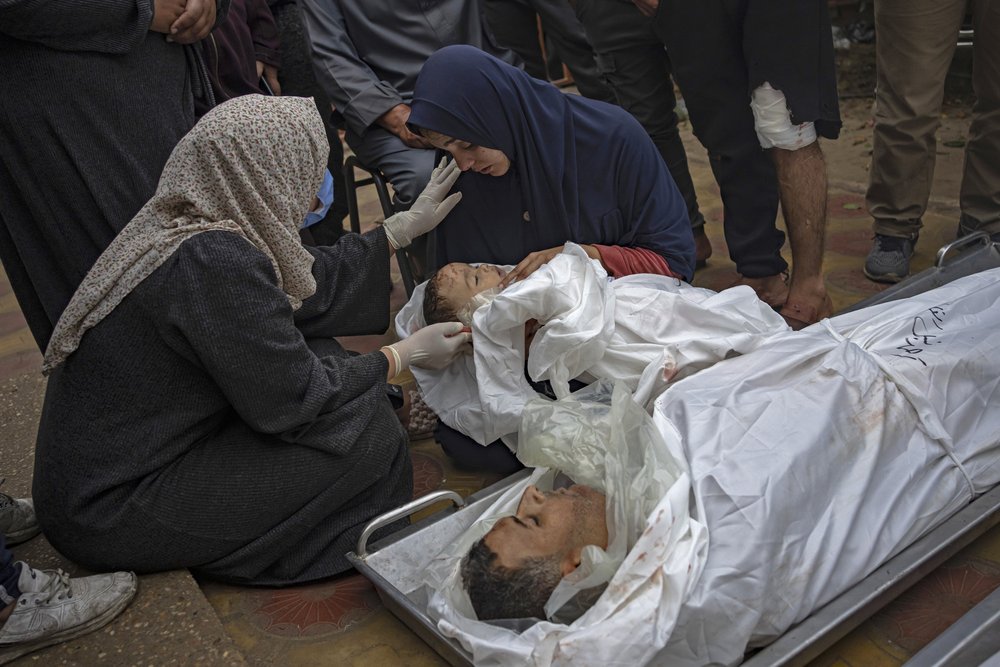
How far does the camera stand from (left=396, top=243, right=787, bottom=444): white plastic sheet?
239 cm

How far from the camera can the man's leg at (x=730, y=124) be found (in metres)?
3.16

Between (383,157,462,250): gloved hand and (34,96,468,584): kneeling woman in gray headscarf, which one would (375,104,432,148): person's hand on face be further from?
→ (34,96,468,584): kneeling woman in gray headscarf

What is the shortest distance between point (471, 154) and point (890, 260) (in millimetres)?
1827

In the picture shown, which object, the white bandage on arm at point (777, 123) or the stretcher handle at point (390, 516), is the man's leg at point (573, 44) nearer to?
the white bandage on arm at point (777, 123)

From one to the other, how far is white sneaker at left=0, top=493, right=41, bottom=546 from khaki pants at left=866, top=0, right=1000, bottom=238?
316 cm

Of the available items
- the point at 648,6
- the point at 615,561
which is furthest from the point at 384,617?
the point at 648,6

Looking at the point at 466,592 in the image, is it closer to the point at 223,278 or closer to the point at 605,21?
the point at 223,278

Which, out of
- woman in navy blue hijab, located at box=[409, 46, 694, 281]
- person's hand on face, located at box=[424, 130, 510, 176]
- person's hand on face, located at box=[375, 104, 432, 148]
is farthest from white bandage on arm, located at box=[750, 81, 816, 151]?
person's hand on face, located at box=[375, 104, 432, 148]

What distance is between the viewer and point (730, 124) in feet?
10.8

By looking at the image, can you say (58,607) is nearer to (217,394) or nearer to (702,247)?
(217,394)

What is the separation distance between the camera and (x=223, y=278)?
1.97 meters

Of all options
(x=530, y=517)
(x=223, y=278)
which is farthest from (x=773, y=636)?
(x=223, y=278)

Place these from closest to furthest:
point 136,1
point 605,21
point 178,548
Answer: point 178,548, point 136,1, point 605,21

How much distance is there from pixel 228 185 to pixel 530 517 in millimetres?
1013
